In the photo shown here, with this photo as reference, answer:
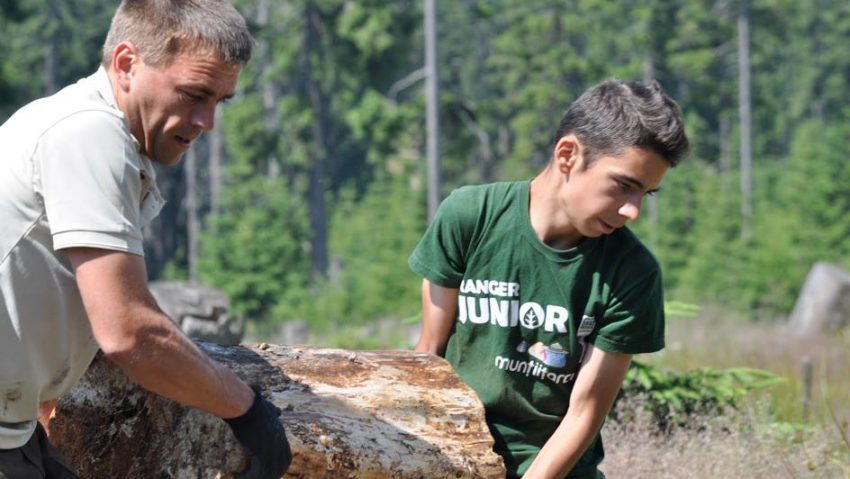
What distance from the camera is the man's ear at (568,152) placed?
11.0ft

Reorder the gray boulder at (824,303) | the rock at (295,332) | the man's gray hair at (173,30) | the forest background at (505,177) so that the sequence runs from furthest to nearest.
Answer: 1. the rock at (295,332)
2. the gray boulder at (824,303)
3. the forest background at (505,177)
4. the man's gray hair at (173,30)

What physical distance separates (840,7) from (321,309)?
4587 cm

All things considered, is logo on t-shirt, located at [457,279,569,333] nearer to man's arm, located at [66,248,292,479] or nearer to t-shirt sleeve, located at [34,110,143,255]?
man's arm, located at [66,248,292,479]

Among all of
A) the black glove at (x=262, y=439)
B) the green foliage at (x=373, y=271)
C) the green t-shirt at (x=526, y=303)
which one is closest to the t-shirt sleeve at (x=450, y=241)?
the green t-shirt at (x=526, y=303)

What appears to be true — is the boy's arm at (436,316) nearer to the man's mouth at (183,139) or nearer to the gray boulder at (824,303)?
the man's mouth at (183,139)

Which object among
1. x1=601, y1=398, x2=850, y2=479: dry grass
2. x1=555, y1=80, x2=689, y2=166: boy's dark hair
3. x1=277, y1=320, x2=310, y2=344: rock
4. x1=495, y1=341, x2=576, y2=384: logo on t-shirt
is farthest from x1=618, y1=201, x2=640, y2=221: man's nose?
x1=277, y1=320, x2=310, y2=344: rock

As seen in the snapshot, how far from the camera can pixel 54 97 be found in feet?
8.79

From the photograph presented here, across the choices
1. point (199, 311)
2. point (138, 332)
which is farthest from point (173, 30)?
point (199, 311)

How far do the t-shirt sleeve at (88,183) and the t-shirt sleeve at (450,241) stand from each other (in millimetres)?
1183

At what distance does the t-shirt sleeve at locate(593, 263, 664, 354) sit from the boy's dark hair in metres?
0.36

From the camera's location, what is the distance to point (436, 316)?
3639 mm

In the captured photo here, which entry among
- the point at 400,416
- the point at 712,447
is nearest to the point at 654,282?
the point at 400,416

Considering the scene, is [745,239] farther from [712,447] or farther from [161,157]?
[161,157]

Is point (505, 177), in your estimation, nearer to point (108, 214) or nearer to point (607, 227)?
point (607, 227)
